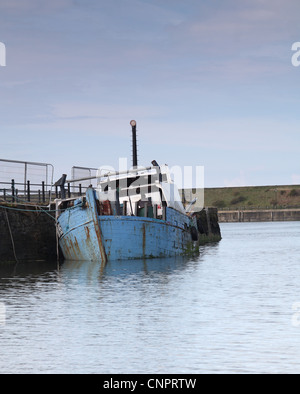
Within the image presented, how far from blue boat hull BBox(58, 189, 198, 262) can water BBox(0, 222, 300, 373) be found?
2.42m

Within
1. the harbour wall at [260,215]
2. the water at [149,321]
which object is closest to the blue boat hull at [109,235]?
the water at [149,321]

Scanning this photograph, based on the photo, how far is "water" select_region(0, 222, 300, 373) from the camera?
530 inches

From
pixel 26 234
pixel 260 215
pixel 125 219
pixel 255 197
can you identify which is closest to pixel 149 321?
pixel 125 219

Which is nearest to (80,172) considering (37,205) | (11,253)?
(37,205)

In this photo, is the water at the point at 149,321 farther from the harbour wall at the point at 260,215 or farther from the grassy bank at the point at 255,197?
the grassy bank at the point at 255,197

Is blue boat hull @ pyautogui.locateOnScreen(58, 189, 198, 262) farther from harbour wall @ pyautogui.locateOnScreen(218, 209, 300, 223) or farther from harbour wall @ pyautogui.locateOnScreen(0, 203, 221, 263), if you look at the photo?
harbour wall @ pyautogui.locateOnScreen(218, 209, 300, 223)

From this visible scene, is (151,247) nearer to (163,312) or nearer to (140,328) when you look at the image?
(163,312)

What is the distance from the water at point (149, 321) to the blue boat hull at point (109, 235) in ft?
7.95

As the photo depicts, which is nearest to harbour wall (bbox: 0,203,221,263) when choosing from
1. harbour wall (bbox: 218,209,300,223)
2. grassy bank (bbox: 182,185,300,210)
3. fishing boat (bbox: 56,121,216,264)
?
fishing boat (bbox: 56,121,216,264)

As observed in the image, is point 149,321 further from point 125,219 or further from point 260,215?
point 260,215

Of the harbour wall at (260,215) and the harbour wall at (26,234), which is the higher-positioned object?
the harbour wall at (26,234)

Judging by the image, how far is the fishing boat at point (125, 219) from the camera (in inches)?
1313

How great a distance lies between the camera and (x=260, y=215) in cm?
16888

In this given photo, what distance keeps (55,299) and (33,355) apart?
8.37m
